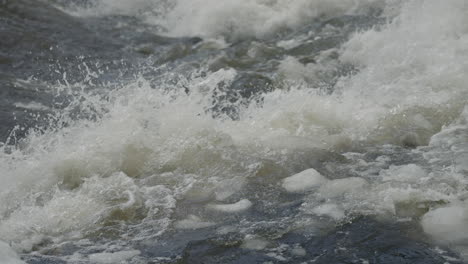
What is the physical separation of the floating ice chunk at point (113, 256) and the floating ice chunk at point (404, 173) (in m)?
1.87

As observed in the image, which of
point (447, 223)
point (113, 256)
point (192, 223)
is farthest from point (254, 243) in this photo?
point (447, 223)

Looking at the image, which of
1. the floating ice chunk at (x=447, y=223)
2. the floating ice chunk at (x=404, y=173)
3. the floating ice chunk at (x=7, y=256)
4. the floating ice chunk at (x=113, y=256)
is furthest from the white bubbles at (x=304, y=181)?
the floating ice chunk at (x=7, y=256)

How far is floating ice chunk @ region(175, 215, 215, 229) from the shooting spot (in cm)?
399

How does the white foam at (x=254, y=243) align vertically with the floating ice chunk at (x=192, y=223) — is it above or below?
below

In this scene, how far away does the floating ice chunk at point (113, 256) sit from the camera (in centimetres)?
362

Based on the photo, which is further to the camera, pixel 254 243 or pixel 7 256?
pixel 254 243

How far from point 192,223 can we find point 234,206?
336 mm

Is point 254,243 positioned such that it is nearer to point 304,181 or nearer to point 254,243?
point 254,243

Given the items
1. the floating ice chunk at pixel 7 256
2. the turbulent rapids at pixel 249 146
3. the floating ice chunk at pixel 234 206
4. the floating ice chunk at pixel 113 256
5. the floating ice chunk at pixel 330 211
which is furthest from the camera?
the floating ice chunk at pixel 234 206

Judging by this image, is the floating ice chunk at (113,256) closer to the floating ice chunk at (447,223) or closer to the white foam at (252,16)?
the floating ice chunk at (447,223)

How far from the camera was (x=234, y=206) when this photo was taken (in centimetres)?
420

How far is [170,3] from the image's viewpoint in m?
11.4

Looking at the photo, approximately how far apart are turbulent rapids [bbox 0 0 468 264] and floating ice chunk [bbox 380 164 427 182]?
0.6 inches

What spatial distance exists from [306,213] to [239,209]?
1.56 ft
